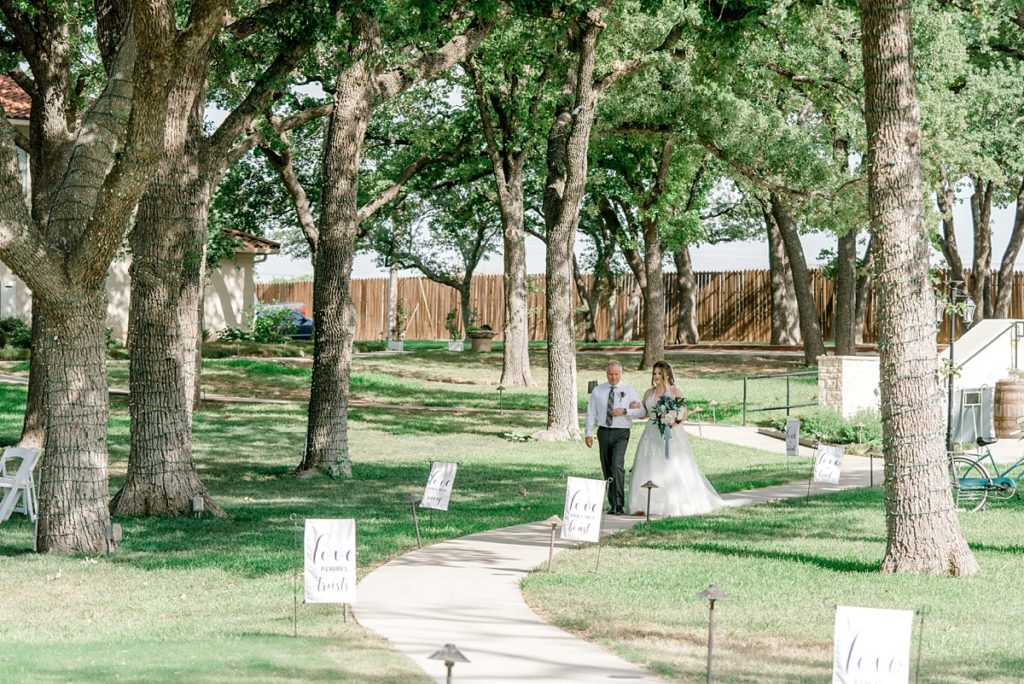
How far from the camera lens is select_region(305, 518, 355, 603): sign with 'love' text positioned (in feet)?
27.0

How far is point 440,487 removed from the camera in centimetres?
1280

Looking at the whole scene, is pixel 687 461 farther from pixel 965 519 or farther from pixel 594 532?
pixel 594 532

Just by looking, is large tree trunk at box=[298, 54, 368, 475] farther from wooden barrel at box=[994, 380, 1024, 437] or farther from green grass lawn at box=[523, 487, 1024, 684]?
wooden barrel at box=[994, 380, 1024, 437]

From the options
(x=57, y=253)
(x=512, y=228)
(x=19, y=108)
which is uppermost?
(x=19, y=108)

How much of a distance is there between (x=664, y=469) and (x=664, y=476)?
0.08 m

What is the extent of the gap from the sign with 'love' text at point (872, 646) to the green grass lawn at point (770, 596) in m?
1.47

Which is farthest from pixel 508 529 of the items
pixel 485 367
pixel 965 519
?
pixel 485 367

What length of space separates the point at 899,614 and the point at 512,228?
2674cm

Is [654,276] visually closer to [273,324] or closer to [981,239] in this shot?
[981,239]

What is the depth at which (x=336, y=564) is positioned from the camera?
27.2 feet

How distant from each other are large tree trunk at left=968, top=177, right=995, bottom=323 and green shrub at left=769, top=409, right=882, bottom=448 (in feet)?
51.4

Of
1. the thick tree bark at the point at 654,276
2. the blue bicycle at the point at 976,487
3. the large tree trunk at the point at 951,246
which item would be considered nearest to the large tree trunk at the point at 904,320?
the blue bicycle at the point at 976,487

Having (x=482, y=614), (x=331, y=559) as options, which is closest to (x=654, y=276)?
(x=482, y=614)

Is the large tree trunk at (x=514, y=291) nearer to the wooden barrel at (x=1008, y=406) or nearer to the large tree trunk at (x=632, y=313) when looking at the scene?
the wooden barrel at (x=1008, y=406)
